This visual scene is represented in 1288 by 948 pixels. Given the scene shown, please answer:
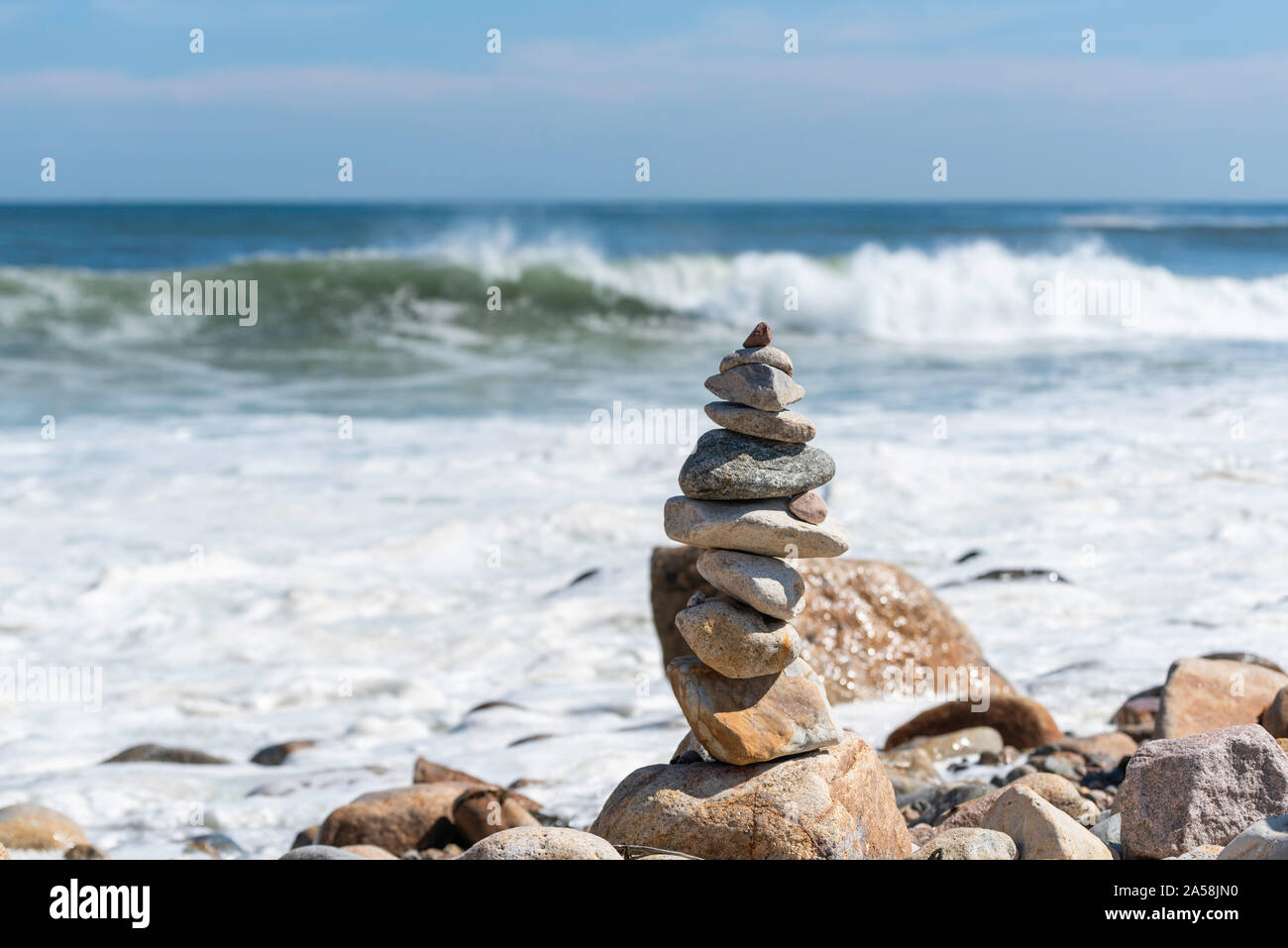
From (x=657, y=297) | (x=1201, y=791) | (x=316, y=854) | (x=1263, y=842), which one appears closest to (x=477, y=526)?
(x=316, y=854)

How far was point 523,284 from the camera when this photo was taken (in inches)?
1197

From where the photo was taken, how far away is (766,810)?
3.81 m

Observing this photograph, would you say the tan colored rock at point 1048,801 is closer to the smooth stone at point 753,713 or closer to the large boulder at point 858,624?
the smooth stone at point 753,713

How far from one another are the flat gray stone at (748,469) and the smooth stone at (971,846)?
114cm

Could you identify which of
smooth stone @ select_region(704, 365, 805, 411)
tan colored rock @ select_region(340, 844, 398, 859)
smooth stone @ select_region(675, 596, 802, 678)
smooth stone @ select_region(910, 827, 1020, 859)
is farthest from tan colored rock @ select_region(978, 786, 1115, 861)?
tan colored rock @ select_region(340, 844, 398, 859)

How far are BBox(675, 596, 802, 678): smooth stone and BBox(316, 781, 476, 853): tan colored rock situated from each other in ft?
5.68

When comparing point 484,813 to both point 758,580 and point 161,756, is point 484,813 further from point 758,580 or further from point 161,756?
point 161,756

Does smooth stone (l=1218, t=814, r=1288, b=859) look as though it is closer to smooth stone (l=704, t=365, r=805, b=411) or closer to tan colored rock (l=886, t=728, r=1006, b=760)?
smooth stone (l=704, t=365, r=805, b=411)
